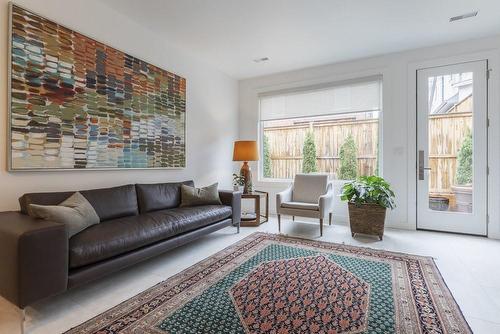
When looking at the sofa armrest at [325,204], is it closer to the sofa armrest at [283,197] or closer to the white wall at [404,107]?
the sofa armrest at [283,197]

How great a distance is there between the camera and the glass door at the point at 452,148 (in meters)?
3.50

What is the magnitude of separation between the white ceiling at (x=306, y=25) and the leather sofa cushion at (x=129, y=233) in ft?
7.25

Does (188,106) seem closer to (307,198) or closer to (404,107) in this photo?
(307,198)

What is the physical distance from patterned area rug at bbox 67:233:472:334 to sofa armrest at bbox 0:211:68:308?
0.33 meters

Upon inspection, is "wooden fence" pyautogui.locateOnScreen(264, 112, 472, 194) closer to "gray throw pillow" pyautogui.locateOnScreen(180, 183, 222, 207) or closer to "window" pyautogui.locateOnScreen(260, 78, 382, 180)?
"window" pyautogui.locateOnScreen(260, 78, 382, 180)

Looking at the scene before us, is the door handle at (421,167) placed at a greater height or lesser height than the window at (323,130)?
lesser

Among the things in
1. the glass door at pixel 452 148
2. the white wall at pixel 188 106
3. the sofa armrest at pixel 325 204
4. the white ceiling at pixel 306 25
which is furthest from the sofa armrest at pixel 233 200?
the glass door at pixel 452 148

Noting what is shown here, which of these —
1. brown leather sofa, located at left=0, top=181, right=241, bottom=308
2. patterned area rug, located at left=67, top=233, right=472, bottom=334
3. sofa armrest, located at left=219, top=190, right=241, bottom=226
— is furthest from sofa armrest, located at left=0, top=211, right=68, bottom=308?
sofa armrest, located at left=219, top=190, right=241, bottom=226

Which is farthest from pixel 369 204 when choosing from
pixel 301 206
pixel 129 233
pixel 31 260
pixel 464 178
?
pixel 31 260

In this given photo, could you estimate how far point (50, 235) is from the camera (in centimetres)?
160

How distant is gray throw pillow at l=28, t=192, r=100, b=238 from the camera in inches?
72.3

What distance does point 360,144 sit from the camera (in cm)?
432

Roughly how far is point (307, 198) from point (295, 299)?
7.48 feet

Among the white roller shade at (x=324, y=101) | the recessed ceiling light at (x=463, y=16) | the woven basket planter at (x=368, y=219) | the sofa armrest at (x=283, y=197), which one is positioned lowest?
the woven basket planter at (x=368, y=219)
